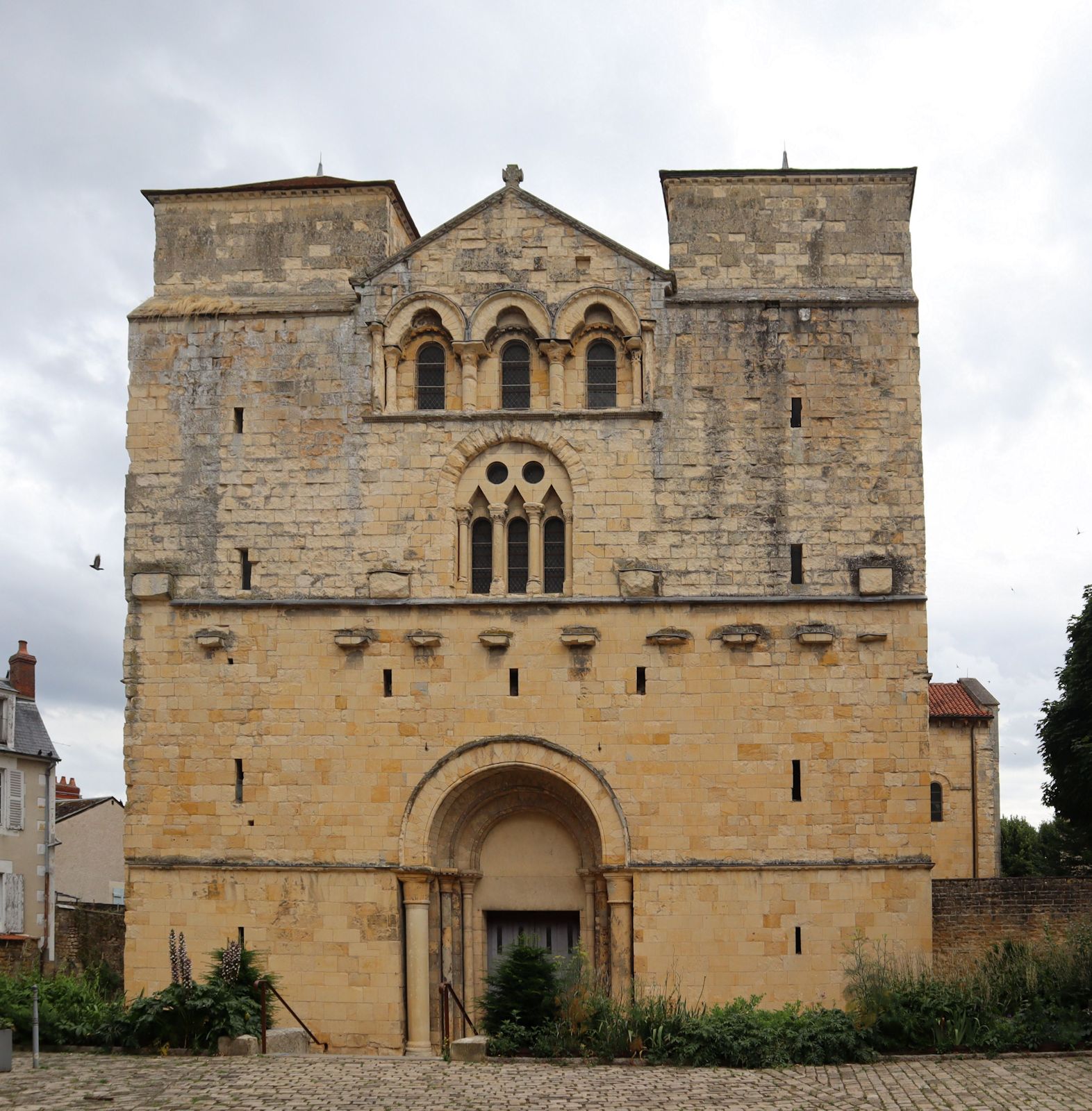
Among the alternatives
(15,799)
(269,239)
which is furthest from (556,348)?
(15,799)

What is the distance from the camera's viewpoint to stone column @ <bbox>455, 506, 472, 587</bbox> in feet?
72.4

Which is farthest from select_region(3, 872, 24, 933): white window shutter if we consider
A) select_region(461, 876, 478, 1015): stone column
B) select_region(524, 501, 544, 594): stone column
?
select_region(524, 501, 544, 594): stone column

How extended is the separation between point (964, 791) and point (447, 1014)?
61.9ft

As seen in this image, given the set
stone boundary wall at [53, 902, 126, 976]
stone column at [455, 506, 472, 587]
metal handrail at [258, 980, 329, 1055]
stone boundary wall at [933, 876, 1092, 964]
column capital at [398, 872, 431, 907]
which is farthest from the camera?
stone boundary wall at [53, 902, 126, 976]

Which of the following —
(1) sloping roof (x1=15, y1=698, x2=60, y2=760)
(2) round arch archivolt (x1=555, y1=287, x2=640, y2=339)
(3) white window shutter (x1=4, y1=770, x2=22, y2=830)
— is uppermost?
(2) round arch archivolt (x1=555, y1=287, x2=640, y2=339)

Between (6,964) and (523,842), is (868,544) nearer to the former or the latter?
(523,842)

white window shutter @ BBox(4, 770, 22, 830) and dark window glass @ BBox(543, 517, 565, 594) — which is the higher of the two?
dark window glass @ BBox(543, 517, 565, 594)

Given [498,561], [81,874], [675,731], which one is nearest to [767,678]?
[675,731]

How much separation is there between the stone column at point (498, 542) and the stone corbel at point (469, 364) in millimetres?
1531

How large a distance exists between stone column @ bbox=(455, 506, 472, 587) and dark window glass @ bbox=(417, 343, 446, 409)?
1.69 m

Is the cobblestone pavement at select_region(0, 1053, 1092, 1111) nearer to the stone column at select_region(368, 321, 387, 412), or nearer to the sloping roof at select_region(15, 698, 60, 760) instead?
the stone column at select_region(368, 321, 387, 412)

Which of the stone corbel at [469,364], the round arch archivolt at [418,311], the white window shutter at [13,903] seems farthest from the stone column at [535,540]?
the white window shutter at [13,903]

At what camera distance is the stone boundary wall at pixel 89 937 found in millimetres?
29797

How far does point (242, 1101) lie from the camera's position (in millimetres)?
14289
